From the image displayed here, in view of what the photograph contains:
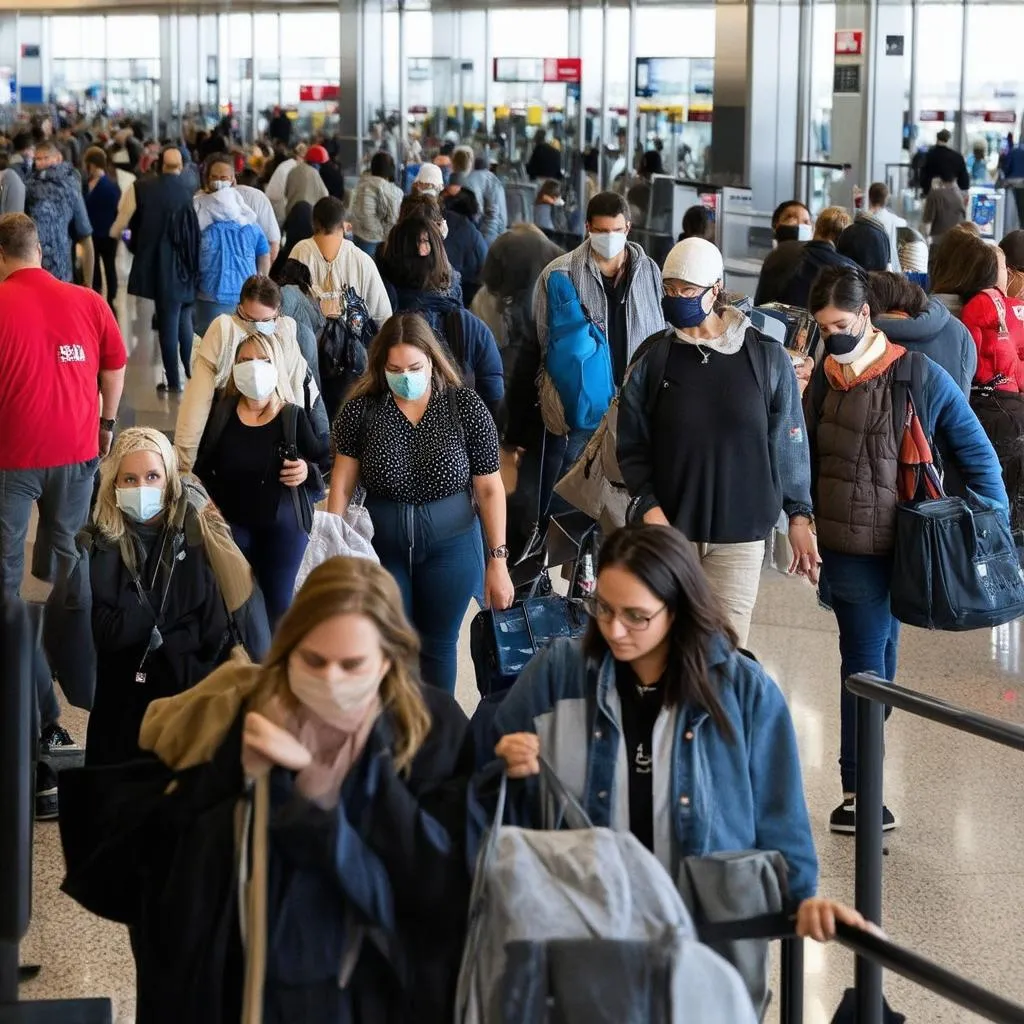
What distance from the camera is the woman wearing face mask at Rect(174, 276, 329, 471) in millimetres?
6078

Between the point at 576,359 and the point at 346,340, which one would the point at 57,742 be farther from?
the point at 346,340

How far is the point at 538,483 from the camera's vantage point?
681 cm

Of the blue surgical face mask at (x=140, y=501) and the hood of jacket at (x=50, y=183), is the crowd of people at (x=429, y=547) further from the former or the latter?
the hood of jacket at (x=50, y=183)

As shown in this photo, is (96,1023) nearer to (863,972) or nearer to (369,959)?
(369,959)

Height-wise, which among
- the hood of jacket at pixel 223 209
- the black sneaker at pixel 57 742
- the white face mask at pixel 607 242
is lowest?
the black sneaker at pixel 57 742

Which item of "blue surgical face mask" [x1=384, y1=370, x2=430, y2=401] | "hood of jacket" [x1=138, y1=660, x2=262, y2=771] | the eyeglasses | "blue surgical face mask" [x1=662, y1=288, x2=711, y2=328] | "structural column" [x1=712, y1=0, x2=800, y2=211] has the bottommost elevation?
"hood of jacket" [x1=138, y1=660, x2=262, y2=771]

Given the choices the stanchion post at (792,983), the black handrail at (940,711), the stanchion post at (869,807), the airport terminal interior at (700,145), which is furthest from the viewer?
the airport terminal interior at (700,145)

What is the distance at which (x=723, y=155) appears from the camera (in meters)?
17.4

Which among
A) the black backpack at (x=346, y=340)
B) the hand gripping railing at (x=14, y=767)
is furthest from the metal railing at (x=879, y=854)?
the black backpack at (x=346, y=340)

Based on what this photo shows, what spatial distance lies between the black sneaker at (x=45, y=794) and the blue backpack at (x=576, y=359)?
2204 millimetres

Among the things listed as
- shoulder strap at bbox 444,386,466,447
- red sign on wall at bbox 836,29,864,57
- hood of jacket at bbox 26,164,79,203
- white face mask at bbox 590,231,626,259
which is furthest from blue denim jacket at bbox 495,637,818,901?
red sign on wall at bbox 836,29,864,57

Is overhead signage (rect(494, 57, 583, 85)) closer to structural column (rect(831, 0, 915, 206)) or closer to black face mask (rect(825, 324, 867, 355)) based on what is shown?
structural column (rect(831, 0, 915, 206))

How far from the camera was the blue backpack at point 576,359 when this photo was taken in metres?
6.39

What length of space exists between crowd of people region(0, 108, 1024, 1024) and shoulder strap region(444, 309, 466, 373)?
0.02m
